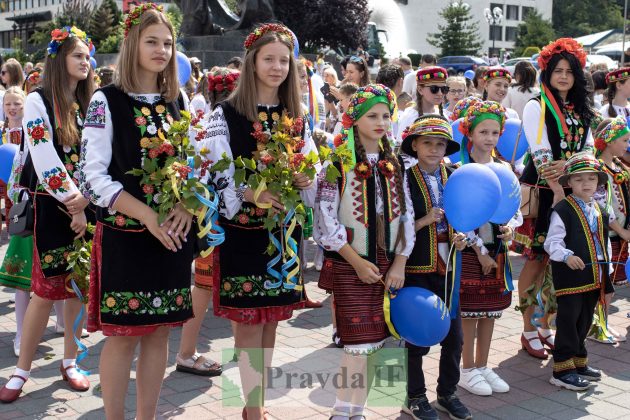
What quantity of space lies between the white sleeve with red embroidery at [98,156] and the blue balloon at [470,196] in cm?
179

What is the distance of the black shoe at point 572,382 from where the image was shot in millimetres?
4898

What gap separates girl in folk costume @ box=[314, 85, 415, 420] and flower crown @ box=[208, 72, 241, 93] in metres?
1.22

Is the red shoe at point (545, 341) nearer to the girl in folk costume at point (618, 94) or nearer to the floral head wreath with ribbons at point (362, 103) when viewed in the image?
the floral head wreath with ribbons at point (362, 103)

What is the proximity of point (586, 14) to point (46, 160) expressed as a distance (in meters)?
95.0

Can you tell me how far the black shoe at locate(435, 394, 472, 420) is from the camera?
4.40 m

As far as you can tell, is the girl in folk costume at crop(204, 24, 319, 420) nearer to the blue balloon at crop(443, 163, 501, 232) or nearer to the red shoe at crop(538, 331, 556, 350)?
the blue balloon at crop(443, 163, 501, 232)

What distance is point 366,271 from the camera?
399cm

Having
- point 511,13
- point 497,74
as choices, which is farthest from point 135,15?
point 511,13

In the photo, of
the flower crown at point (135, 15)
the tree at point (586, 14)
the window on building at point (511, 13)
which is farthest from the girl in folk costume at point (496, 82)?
the tree at point (586, 14)

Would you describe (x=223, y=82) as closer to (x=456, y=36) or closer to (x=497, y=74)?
(x=497, y=74)

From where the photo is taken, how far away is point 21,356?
15.5ft

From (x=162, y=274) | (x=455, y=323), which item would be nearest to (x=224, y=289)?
(x=162, y=274)

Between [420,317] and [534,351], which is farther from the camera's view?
[534,351]

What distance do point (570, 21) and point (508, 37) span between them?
1233 cm
